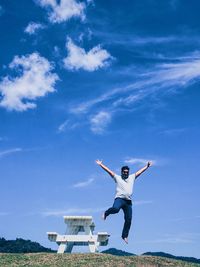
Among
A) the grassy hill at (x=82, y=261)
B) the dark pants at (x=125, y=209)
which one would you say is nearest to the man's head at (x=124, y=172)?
the dark pants at (x=125, y=209)

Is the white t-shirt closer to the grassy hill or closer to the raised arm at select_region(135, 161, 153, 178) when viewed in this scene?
the raised arm at select_region(135, 161, 153, 178)

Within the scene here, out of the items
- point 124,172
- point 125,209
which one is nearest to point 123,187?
point 124,172

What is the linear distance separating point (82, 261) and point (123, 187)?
852 cm

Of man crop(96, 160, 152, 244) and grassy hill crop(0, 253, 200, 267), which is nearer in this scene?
man crop(96, 160, 152, 244)

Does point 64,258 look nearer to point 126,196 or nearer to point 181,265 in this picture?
point 181,265

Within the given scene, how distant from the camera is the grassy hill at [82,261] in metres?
21.9

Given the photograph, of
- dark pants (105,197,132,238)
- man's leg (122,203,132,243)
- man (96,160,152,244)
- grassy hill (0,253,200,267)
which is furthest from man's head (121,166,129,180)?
grassy hill (0,253,200,267)

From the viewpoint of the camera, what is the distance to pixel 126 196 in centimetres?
1584

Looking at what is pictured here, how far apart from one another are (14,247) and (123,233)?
23.1m

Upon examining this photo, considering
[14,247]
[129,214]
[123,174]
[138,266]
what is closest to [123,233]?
[129,214]

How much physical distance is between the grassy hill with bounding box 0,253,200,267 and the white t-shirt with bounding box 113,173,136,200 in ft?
24.2

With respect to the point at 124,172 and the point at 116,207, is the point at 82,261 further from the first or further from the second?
the point at 124,172

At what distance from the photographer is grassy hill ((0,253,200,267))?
72.0 ft

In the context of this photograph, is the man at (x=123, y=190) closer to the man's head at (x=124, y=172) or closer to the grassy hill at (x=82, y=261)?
the man's head at (x=124, y=172)
